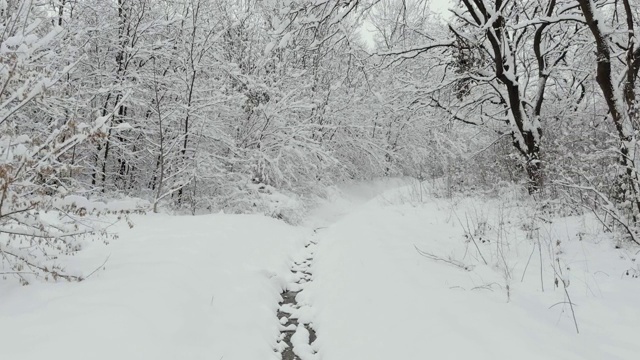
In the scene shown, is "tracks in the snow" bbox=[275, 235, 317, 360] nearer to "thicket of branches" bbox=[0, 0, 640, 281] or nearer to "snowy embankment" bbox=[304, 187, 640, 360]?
"snowy embankment" bbox=[304, 187, 640, 360]

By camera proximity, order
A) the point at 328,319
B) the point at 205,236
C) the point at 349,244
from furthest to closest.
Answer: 1. the point at 349,244
2. the point at 205,236
3. the point at 328,319

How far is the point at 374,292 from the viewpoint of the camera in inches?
177

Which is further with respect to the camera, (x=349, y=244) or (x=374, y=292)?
(x=349, y=244)

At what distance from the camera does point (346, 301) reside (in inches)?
182

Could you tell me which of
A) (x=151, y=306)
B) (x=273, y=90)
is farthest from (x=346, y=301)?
(x=273, y=90)

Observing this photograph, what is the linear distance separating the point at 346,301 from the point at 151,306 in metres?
2.04

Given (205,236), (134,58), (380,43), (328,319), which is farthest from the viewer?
(380,43)

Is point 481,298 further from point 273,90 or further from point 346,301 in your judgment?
point 273,90

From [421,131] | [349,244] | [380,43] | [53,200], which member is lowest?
[349,244]

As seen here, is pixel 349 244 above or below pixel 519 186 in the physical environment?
below

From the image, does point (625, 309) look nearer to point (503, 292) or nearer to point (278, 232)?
point (503, 292)

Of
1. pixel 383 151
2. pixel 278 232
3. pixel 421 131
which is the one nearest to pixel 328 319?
pixel 278 232

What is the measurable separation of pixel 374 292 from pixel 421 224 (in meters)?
3.37

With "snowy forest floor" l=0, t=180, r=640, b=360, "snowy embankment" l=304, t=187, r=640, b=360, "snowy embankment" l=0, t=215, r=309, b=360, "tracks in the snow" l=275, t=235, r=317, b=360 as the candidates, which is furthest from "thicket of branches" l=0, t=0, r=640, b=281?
"tracks in the snow" l=275, t=235, r=317, b=360
